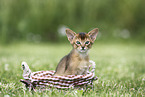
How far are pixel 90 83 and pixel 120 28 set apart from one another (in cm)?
1046

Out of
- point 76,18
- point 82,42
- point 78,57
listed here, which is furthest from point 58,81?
point 76,18

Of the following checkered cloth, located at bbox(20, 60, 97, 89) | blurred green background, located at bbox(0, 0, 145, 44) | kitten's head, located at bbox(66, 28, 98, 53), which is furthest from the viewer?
blurred green background, located at bbox(0, 0, 145, 44)

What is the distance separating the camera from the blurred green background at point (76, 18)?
1253 cm

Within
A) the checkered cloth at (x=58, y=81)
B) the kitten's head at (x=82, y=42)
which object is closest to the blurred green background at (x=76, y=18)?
the kitten's head at (x=82, y=42)

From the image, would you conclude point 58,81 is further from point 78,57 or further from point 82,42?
point 82,42

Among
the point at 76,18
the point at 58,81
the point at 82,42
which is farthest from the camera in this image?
the point at 76,18

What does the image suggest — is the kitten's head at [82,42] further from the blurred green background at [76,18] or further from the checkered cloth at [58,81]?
the blurred green background at [76,18]

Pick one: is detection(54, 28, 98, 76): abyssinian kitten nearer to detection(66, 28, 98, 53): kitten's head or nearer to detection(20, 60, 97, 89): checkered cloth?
detection(66, 28, 98, 53): kitten's head

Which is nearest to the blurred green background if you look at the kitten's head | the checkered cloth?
the kitten's head

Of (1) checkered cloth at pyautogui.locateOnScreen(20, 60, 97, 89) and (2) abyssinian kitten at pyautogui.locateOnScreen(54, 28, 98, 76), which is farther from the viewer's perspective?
(2) abyssinian kitten at pyautogui.locateOnScreen(54, 28, 98, 76)

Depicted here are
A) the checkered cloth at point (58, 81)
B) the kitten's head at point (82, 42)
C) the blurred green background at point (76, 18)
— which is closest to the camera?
the checkered cloth at point (58, 81)

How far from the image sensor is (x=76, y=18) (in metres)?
13.2

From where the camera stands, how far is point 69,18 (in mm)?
12945

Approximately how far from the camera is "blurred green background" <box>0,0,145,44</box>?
12.5m
